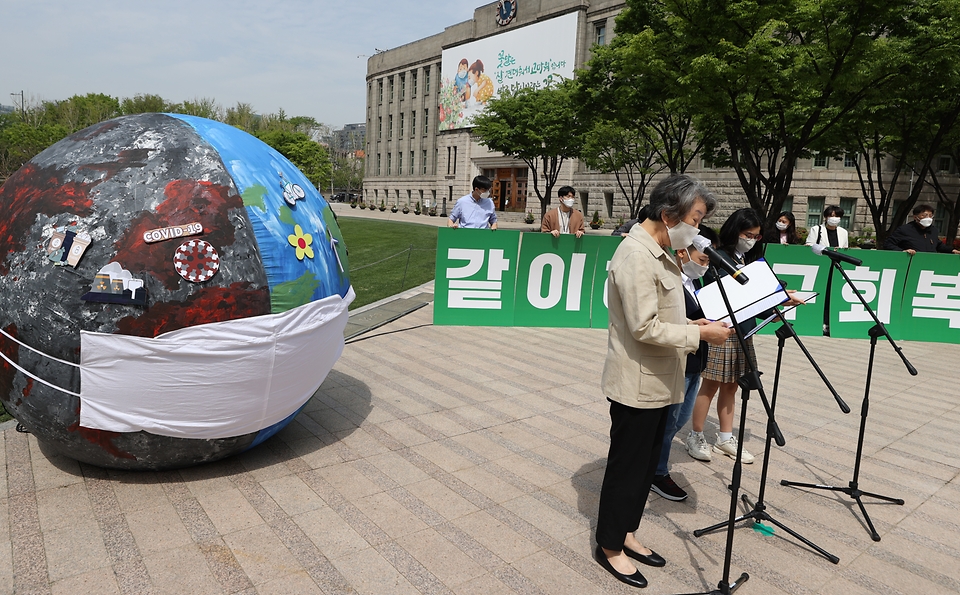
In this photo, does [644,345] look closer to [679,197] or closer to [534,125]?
[679,197]

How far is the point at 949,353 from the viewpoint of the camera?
1005 cm

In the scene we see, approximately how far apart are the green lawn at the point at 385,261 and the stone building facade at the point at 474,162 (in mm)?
12506

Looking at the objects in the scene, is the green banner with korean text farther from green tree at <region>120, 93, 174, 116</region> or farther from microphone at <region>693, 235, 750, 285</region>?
green tree at <region>120, 93, 174, 116</region>

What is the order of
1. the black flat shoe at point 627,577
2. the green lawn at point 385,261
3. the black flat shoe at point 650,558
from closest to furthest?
the black flat shoe at point 627,577
the black flat shoe at point 650,558
the green lawn at point 385,261

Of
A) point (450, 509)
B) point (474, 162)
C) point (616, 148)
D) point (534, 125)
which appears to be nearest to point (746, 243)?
point (450, 509)

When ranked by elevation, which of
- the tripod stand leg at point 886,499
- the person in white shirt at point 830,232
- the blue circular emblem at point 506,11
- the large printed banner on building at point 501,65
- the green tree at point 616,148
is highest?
the blue circular emblem at point 506,11

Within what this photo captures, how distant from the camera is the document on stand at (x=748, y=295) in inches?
136

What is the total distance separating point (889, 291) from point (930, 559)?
7.98m

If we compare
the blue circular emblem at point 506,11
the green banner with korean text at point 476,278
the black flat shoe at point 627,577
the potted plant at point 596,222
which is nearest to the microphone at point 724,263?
the black flat shoe at point 627,577

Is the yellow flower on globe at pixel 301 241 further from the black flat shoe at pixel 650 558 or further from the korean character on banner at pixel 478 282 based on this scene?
the korean character on banner at pixel 478 282

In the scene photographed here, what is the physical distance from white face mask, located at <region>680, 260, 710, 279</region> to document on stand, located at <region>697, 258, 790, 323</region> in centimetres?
33

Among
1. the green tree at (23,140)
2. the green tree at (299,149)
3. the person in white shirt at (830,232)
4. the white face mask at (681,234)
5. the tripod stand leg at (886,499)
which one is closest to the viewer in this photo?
the white face mask at (681,234)

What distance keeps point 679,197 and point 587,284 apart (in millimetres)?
7315

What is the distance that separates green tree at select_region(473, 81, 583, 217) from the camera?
31.2 metres
